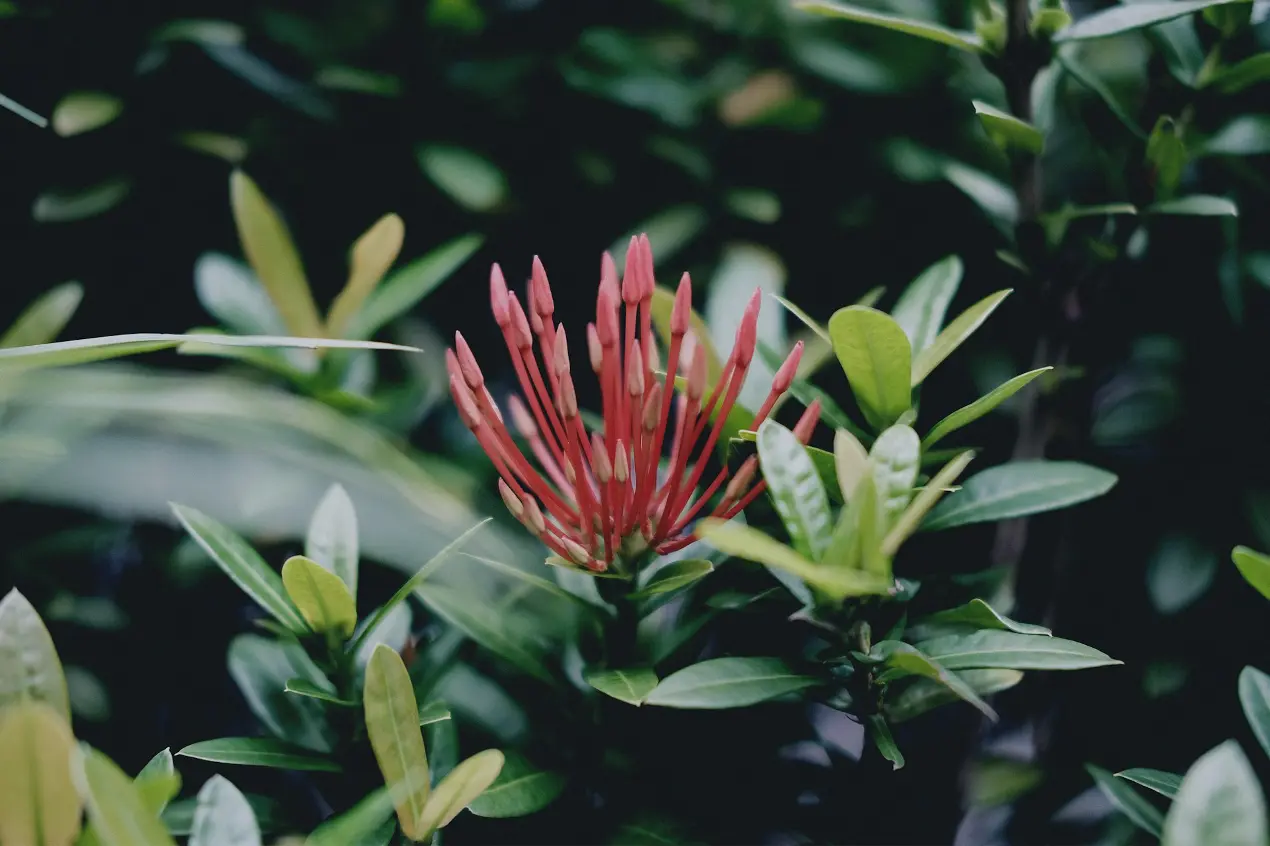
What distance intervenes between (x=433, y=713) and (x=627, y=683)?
12cm

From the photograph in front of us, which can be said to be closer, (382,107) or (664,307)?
(664,307)

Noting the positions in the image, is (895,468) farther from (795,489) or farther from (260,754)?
(260,754)

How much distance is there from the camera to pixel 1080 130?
92cm

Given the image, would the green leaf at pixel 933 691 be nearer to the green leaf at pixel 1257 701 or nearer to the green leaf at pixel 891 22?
the green leaf at pixel 1257 701

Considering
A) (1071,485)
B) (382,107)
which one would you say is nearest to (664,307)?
(1071,485)

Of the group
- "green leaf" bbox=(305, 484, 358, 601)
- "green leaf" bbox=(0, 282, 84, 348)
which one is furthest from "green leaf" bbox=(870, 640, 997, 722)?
"green leaf" bbox=(0, 282, 84, 348)

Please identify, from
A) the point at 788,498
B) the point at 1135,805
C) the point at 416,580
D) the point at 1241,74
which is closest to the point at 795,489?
the point at 788,498

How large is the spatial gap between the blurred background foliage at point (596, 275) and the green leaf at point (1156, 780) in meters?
0.16

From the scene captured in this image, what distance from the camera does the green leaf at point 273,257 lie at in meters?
0.77

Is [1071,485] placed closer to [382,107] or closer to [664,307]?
[664,307]

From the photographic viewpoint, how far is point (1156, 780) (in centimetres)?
55

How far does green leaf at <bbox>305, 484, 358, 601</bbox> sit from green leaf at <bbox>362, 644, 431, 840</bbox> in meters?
0.10

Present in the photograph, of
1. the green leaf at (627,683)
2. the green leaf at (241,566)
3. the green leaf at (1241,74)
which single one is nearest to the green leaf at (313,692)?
the green leaf at (241,566)

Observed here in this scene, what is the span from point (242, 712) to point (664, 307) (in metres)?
0.56
